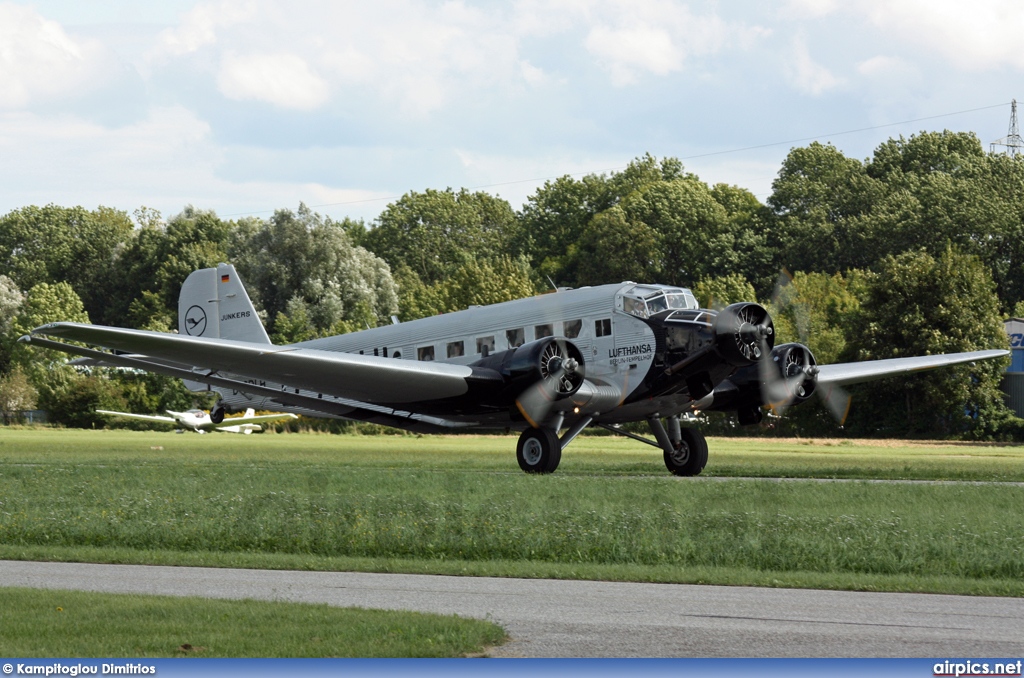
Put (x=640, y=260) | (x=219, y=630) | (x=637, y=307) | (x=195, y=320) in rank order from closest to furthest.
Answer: (x=219, y=630) → (x=637, y=307) → (x=195, y=320) → (x=640, y=260)

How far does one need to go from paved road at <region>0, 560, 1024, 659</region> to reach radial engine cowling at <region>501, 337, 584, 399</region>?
1357 centimetres

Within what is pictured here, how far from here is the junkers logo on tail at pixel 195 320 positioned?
132 ft

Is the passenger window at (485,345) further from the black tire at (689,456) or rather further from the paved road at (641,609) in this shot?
the paved road at (641,609)

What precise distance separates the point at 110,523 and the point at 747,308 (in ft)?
50.0

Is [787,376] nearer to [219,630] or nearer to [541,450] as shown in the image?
[541,450]

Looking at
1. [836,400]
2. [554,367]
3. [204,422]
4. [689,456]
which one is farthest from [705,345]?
[204,422]

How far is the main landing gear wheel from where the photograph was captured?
28641 mm

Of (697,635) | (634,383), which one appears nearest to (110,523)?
(697,635)

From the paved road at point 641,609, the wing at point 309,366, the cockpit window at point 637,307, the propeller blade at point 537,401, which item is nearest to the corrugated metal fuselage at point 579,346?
the cockpit window at point 637,307

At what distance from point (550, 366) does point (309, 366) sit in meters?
5.68

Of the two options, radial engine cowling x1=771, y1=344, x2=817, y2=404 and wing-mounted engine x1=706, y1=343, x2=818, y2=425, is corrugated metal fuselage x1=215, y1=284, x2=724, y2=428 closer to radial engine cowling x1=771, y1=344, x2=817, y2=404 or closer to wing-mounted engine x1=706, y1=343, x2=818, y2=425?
wing-mounted engine x1=706, y1=343, x2=818, y2=425

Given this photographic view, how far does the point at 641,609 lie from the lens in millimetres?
11492

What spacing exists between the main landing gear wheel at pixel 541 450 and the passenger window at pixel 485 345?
300 centimetres

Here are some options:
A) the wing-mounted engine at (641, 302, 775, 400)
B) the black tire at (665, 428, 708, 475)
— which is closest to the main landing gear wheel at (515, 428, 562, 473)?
the wing-mounted engine at (641, 302, 775, 400)
